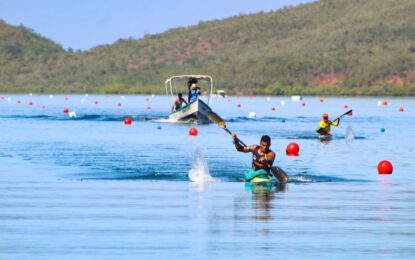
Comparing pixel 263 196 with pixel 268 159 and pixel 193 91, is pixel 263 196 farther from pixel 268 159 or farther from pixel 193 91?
pixel 193 91

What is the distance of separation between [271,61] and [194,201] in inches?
5404

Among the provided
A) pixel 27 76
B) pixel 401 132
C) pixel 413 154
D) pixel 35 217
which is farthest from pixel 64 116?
pixel 27 76

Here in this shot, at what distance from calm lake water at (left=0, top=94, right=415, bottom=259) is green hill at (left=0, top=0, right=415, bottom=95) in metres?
90.2

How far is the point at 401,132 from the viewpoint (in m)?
54.5

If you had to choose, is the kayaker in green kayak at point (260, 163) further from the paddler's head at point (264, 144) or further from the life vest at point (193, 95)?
the life vest at point (193, 95)

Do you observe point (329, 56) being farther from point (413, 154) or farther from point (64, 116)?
point (413, 154)

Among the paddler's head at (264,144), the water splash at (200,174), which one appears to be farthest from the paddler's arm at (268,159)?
the water splash at (200,174)

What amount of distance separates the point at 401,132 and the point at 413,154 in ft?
48.2

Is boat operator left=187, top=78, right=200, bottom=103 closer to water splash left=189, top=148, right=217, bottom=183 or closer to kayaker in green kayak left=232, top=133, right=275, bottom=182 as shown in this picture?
water splash left=189, top=148, right=217, bottom=183

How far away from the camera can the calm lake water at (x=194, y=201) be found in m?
17.9

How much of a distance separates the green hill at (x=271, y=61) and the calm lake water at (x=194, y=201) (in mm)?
90168

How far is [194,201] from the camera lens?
24188 millimetres

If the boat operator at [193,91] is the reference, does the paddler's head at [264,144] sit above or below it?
below

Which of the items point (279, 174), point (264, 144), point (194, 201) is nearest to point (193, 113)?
point (279, 174)
